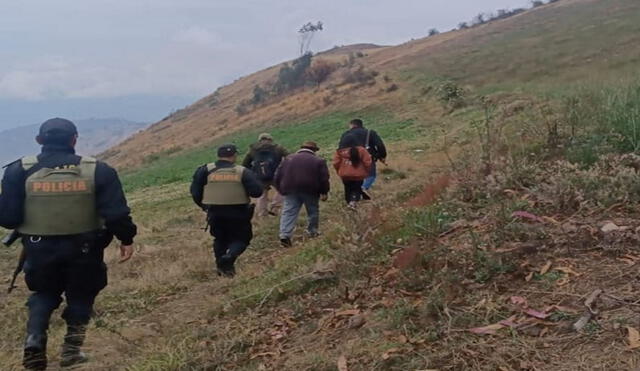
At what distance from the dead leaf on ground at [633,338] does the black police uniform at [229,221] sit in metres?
4.29

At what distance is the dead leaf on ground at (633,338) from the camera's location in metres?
2.72

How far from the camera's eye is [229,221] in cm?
670

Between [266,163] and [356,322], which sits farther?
[266,163]

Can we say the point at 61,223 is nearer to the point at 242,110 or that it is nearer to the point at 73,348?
the point at 73,348

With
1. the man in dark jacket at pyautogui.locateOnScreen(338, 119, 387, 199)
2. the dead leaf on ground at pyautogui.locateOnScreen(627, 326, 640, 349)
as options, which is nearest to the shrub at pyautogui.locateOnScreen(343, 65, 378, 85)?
the man in dark jacket at pyautogui.locateOnScreen(338, 119, 387, 199)

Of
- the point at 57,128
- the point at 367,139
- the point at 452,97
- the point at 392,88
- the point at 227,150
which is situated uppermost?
the point at 57,128

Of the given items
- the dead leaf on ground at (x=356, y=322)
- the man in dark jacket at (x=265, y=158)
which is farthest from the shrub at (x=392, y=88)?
the dead leaf on ground at (x=356, y=322)

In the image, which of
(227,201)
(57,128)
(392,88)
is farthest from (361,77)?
(57,128)

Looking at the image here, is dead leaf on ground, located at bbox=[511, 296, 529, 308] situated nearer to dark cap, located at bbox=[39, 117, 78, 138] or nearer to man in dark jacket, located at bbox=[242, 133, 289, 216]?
dark cap, located at bbox=[39, 117, 78, 138]

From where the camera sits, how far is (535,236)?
4.04 metres

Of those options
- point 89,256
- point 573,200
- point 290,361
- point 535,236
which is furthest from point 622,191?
point 89,256

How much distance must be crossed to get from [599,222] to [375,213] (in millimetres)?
1886

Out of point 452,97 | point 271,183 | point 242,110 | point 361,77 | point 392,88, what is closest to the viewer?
point 271,183

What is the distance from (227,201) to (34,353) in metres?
2.81
